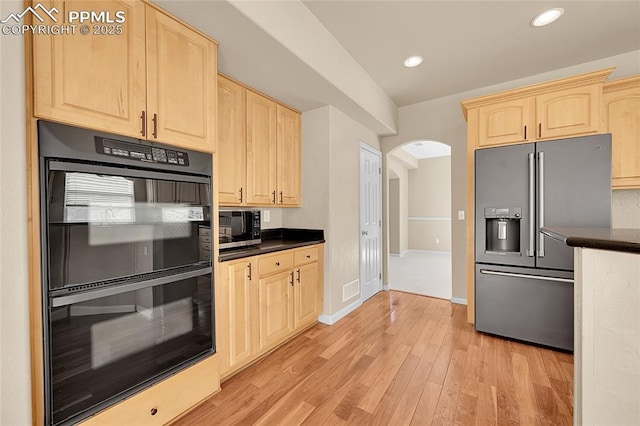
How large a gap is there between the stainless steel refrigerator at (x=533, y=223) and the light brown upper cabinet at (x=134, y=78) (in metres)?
2.68

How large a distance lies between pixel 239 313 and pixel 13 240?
1.36 metres

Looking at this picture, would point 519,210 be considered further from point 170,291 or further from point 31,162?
point 31,162

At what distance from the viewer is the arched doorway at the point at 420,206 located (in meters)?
7.00

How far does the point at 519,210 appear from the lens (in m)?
2.56

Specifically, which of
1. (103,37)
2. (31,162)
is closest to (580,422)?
(31,162)

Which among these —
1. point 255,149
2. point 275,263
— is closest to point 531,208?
point 275,263

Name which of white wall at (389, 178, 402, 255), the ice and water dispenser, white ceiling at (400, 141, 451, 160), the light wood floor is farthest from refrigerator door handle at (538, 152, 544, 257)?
white wall at (389, 178, 402, 255)

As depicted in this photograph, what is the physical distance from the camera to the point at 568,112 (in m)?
2.43

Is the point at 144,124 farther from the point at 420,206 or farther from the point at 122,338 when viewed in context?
the point at 420,206

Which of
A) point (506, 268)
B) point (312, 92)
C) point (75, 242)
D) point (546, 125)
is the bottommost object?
point (506, 268)

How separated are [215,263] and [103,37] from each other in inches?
54.3

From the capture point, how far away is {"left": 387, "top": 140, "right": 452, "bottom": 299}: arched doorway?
7.00 metres

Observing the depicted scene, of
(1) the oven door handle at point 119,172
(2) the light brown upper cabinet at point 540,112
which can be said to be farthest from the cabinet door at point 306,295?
(2) the light brown upper cabinet at point 540,112

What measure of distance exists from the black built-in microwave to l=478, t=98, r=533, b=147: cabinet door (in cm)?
254
